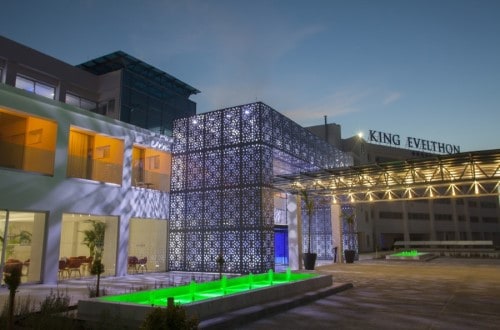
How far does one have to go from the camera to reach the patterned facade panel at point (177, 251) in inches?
874

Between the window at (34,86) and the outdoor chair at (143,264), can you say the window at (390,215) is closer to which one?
the outdoor chair at (143,264)

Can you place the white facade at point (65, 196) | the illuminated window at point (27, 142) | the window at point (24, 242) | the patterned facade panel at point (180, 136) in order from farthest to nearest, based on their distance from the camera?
the patterned facade panel at point (180, 136) → the illuminated window at point (27, 142) → the white facade at point (65, 196) → the window at point (24, 242)

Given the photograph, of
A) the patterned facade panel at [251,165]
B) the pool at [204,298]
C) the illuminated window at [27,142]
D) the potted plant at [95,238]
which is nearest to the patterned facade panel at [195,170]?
the patterned facade panel at [251,165]

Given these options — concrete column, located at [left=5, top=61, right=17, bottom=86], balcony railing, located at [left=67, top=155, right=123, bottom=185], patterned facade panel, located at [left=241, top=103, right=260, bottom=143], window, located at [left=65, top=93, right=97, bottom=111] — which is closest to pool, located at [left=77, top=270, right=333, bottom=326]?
patterned facade panel, located at [left=241, top=103, right=260, bottom=143]

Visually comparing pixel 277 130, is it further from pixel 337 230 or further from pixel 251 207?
pixel 337 230

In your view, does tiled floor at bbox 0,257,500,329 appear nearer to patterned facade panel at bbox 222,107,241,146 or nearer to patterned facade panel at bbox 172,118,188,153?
patterned facade panel at bbox 222,107,241,146

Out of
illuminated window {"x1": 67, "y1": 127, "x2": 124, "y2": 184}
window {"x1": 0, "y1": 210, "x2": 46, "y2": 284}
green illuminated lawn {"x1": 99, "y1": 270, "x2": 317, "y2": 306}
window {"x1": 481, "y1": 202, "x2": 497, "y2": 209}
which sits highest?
window {"x1": 481, "y1": 202, "x2": 497, "y2": 209}

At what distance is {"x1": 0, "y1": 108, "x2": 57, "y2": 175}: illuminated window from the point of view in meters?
16.4

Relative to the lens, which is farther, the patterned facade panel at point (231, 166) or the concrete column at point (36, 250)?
the patterned facade panel at point (231, 166)

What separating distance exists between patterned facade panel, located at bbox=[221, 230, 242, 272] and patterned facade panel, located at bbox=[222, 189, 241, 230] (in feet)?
1.20

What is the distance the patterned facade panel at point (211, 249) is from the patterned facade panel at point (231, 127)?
507 cm

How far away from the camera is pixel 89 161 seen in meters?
19.6

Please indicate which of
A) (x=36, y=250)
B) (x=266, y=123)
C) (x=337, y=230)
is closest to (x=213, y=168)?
(x=266, y=123)

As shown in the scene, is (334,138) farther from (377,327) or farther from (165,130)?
(377,327)
